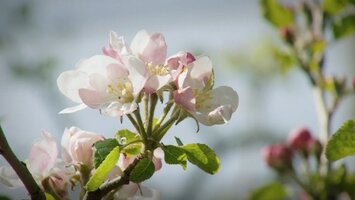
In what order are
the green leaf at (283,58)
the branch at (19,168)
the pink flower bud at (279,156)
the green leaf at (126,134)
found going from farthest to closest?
the green leaf at (283,58)
the pink flower bud at (279,156)
the green leaf at (126,134)
the branch at (19,168)

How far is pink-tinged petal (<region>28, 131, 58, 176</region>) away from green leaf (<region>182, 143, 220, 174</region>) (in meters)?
0.13

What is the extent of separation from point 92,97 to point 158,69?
7 cm

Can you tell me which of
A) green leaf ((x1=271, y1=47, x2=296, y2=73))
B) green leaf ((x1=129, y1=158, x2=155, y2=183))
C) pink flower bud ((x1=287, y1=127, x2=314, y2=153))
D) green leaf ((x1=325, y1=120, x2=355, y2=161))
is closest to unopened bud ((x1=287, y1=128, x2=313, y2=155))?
pink flower bud ((x1=287, y1=127, x2=314, y2=153))

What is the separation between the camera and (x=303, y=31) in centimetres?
151

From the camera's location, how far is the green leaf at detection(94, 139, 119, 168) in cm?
63

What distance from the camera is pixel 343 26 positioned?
1.46 m

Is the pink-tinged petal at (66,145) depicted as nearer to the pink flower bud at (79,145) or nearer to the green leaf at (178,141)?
the pink flower bud at (79,145)

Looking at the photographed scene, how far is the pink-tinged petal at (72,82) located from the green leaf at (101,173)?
90mm

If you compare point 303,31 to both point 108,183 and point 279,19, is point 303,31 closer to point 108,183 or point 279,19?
point 279,19

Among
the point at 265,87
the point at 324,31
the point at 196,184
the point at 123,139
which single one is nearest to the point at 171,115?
the point at 123,139

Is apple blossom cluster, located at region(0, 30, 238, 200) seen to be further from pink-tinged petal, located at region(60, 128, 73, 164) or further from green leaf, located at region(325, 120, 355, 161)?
green leaf, located at region(325, 120, 355, 161)

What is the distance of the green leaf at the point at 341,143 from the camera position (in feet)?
2.27

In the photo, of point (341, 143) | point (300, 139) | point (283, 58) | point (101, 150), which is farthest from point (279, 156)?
point (101, 150)

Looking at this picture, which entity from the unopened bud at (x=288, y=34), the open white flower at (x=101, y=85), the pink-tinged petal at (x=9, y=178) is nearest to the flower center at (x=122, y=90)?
the open white flower at (x=101, y=85)
